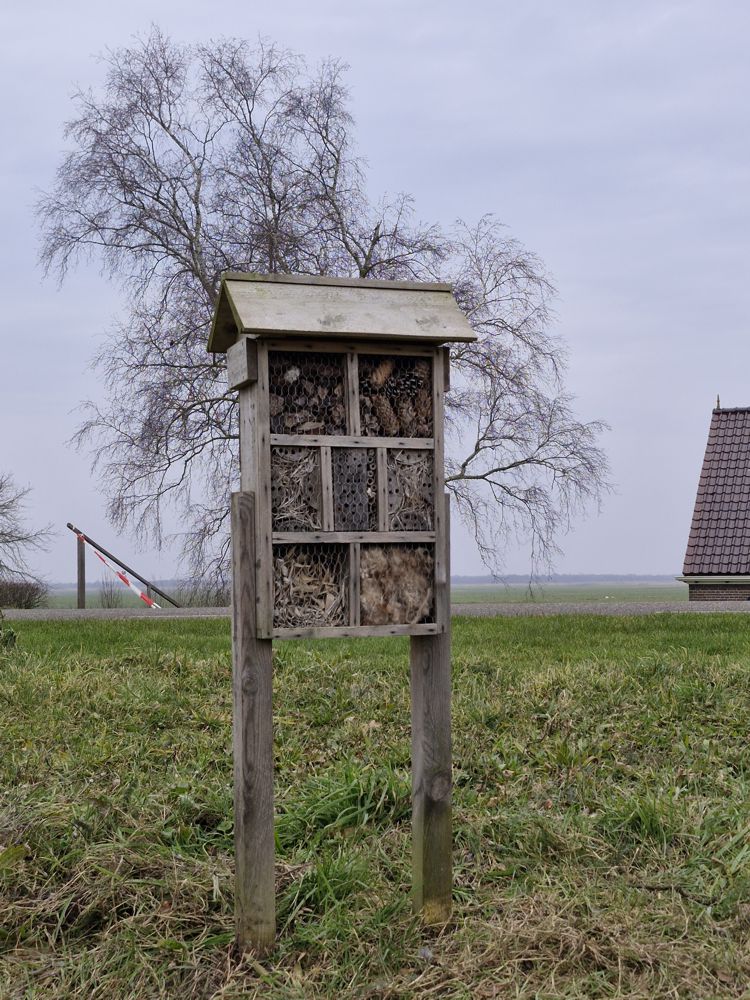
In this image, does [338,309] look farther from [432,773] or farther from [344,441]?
[432,773]

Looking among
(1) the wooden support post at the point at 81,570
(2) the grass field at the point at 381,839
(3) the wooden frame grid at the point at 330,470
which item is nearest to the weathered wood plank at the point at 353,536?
(3) the wooden frame grid at the point at 330,470

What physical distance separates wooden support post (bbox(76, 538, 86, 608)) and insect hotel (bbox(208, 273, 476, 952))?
59.5 feet

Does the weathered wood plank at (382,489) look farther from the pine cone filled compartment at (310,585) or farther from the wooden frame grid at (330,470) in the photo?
the pine cone filled compartment at (310,585)

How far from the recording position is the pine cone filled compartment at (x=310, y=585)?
13.7 ft

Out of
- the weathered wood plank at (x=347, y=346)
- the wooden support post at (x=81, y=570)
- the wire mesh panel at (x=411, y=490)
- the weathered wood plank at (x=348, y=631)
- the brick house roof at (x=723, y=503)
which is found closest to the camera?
the weathered wood plank at (x=348, y=631)

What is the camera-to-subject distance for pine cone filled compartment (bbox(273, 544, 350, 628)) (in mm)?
4164

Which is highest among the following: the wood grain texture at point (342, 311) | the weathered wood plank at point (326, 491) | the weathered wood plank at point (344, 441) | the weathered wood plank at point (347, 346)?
the wood grain texture at point (342, 311)

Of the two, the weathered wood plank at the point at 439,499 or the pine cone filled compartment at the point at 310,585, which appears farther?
the weathered wood plank at the point at 439,499

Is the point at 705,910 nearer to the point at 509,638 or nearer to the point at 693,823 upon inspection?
the point at 693,823

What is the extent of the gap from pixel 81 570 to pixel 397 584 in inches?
728

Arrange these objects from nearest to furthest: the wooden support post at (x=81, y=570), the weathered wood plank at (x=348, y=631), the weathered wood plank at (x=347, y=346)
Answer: the weathered wood plank at (x=348, y=631) → the weathered wood plank at (x=347, y=346) → the wooden support post at (x=81, y=570)

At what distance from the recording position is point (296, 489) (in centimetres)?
421

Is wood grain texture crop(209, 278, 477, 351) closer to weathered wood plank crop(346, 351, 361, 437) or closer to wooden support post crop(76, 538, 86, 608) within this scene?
weathered wood plank crop(346, 351, 361, 437)

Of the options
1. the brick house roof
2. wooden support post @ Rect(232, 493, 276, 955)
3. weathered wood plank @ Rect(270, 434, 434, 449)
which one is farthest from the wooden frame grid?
the brick house roof
